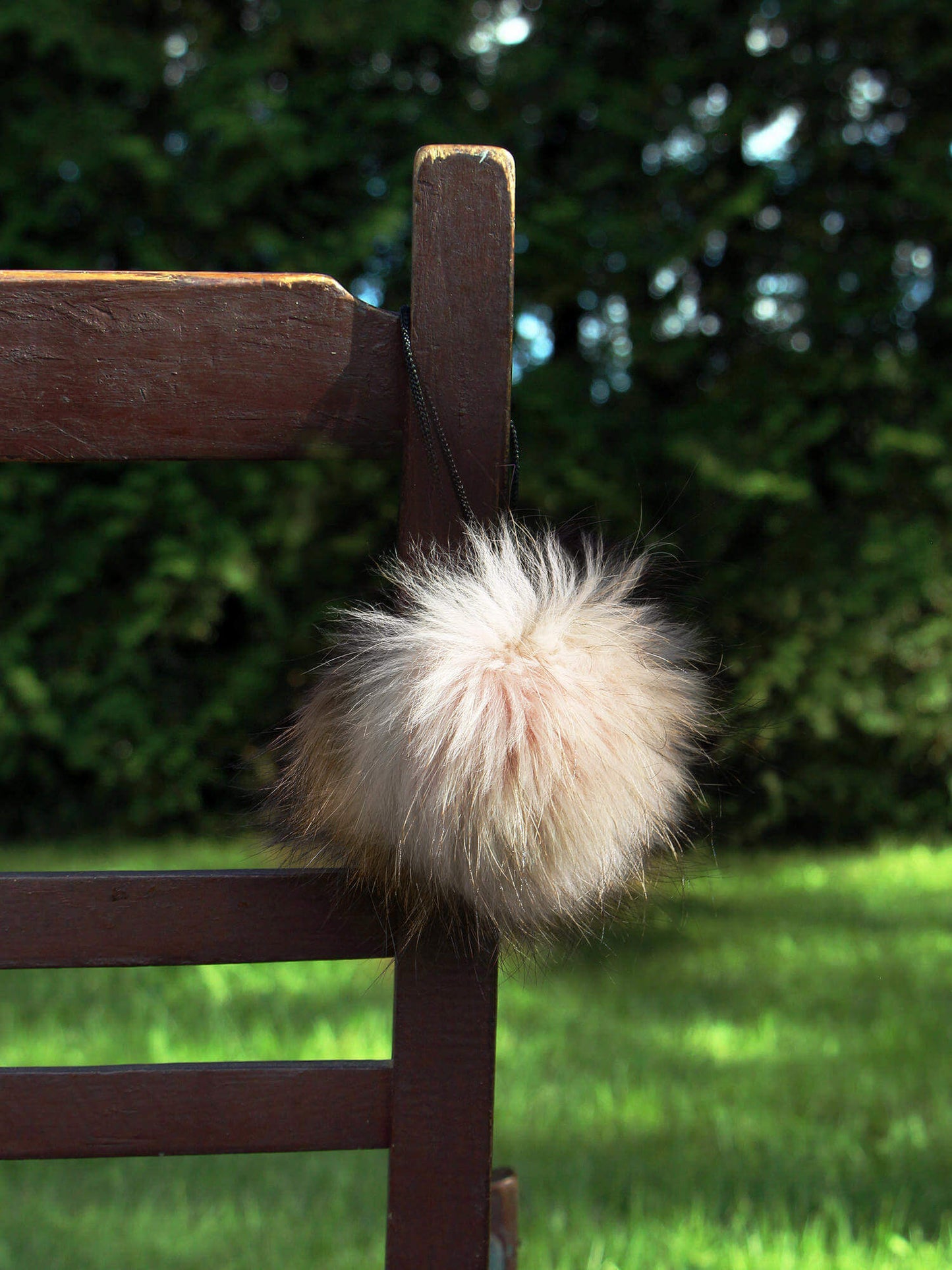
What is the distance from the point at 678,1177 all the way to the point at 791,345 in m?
3.03

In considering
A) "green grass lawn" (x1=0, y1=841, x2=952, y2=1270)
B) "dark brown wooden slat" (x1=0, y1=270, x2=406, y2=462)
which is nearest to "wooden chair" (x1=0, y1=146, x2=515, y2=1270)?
"dark brown wooden slat" (x1=0, y1=270, x2=406, y2=462)

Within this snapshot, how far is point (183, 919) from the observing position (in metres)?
1.19

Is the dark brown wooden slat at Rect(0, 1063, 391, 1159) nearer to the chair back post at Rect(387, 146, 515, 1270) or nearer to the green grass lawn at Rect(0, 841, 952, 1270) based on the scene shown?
the chair back post at Rect(387, 146, 515, 1270)

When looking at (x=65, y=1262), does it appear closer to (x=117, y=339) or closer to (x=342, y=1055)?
(x=342, y=1055)

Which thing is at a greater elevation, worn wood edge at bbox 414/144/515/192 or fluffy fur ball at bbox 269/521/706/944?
worn wood edge at bbox 414/144/515/192

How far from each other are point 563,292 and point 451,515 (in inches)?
130

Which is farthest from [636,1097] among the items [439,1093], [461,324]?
[461,324]

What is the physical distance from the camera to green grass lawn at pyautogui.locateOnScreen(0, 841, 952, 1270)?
6.44ft

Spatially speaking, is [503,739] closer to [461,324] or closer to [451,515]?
[451,515]

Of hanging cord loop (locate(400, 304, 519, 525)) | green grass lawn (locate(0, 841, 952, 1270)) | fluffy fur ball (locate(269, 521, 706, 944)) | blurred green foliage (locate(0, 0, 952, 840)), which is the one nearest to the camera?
fluffy fur ball (locate(269, 521, 706, 944))

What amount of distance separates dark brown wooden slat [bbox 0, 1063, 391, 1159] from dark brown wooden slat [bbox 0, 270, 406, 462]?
2.04 ft

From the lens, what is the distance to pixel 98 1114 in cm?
119

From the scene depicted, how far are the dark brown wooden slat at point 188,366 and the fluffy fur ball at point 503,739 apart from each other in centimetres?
18

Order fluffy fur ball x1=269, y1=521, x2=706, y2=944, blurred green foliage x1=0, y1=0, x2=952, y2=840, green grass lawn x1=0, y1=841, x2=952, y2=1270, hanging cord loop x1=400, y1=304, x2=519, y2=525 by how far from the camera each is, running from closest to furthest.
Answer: fluffy fur ball x1=269, y1=521, x2=706, y2=944 < hanging cord loop x1=400, y1=304, x2=519, y2=525 < green grass lawn x1=0, y1=841, x2=952, y2=1270 < blurred green foliage x1=0, y1=0, x2=952, y2=840
